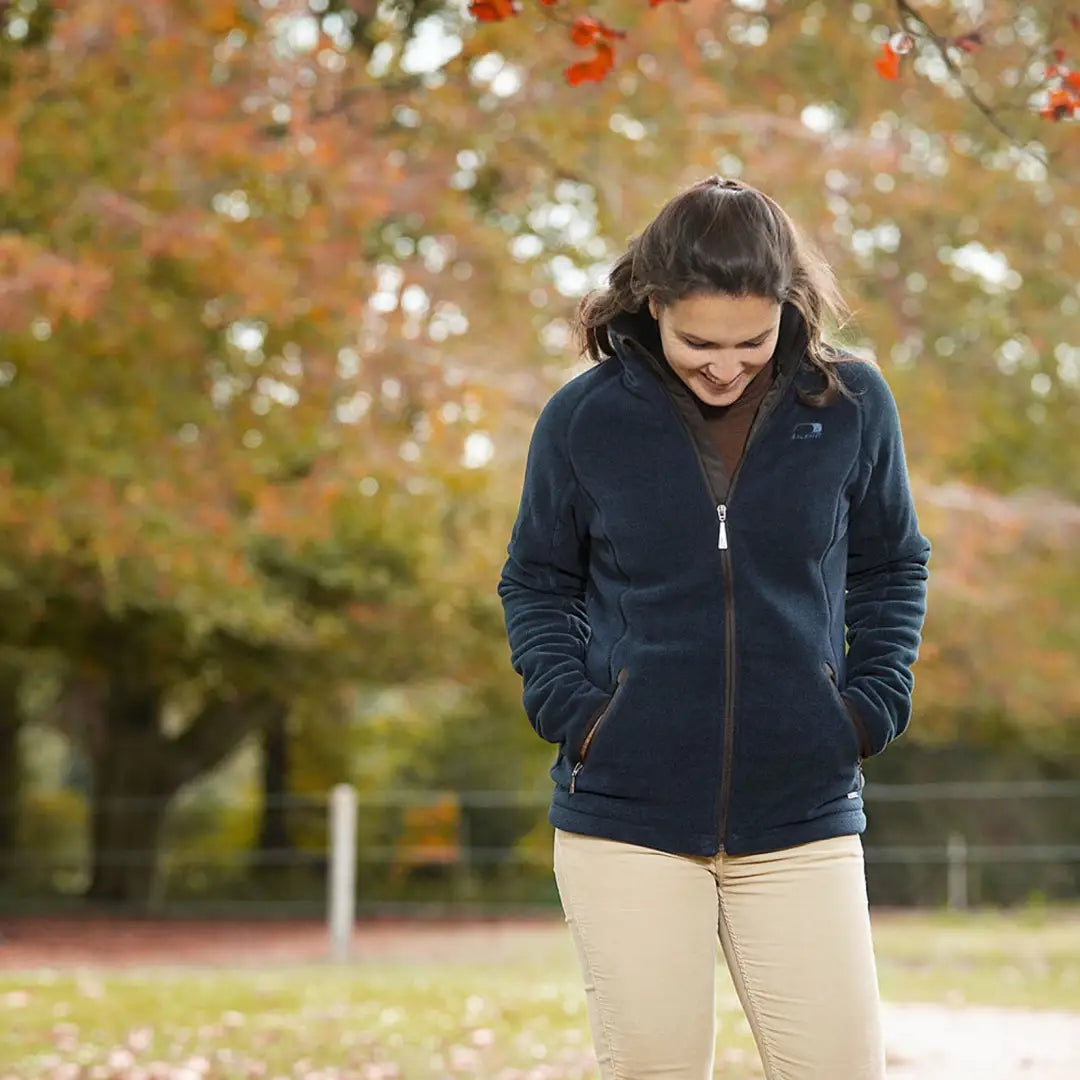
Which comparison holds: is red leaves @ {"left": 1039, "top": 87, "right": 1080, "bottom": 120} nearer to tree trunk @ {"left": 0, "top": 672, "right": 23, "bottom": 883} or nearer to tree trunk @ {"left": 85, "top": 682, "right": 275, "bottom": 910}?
tree trunk @ {"left": 85, "top": 682, "right": 275, "bottom": 910}

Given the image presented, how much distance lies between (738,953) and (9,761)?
2027 centimetres

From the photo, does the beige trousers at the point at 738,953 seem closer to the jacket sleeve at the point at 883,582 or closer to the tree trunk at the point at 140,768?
the jacket sleeve at the point at 883,582

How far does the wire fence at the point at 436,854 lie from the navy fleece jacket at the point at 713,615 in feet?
46.3

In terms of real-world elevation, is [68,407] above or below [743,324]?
above

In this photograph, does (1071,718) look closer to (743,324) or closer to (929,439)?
(929,439)

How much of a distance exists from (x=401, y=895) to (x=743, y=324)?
1865cm

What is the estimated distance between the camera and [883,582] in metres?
2.72

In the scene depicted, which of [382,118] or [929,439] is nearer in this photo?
[382,118]

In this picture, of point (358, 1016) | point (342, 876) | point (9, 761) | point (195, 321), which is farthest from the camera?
point (9, 761)

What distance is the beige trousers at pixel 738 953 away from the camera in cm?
250

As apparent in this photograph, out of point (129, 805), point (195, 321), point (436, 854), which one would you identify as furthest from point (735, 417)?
point (436, 854)

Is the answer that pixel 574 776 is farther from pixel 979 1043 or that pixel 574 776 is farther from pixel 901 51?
pixel 979 1043

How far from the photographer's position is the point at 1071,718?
1911 centimetres

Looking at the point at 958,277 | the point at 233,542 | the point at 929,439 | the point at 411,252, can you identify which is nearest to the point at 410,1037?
the point at 233,542
